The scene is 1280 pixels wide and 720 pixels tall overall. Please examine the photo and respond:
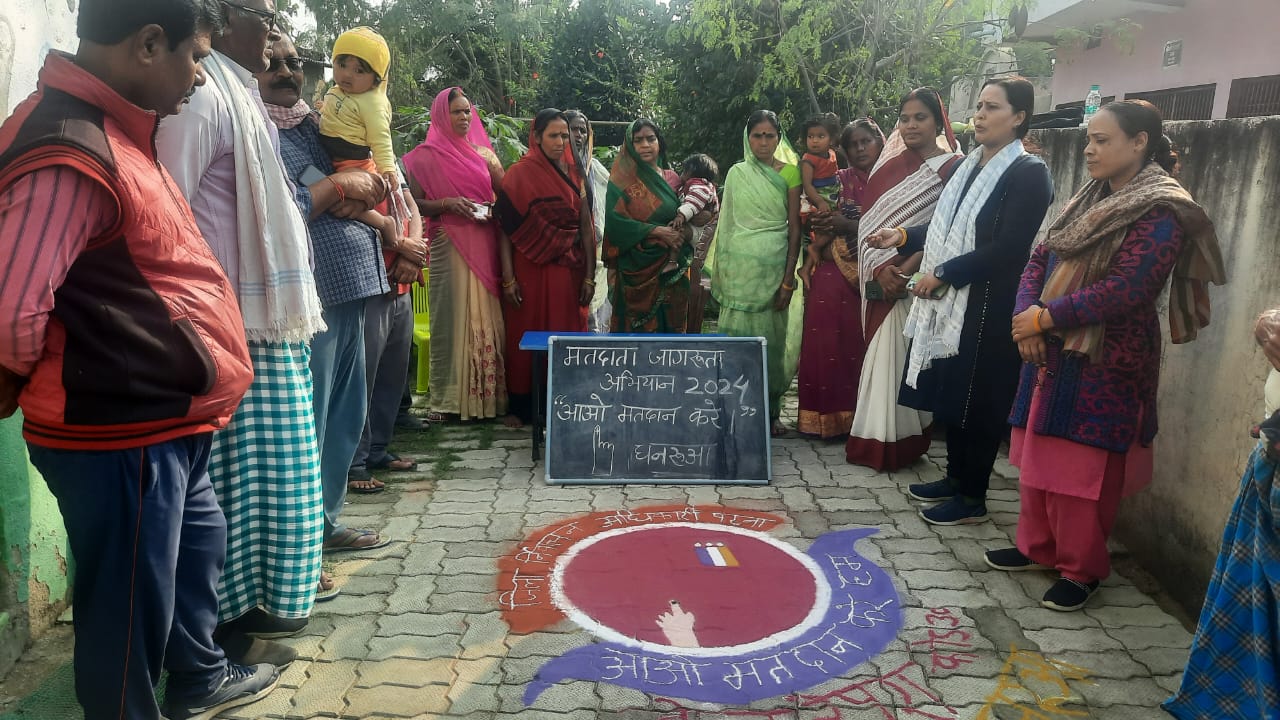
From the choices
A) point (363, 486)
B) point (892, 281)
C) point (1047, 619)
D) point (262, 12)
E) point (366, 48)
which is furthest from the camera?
point (892, 281)

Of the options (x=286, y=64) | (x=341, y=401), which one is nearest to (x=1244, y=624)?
(x=341, y=401)

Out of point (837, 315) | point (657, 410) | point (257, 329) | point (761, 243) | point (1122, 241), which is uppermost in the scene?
point (1122, 241)

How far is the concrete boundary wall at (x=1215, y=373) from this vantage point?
318 centimetres

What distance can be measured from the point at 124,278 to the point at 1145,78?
A: 13.2m

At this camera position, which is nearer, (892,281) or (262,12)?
(262,12)

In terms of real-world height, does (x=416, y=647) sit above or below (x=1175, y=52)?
below

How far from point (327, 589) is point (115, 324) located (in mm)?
1765

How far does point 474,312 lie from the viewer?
5906mm

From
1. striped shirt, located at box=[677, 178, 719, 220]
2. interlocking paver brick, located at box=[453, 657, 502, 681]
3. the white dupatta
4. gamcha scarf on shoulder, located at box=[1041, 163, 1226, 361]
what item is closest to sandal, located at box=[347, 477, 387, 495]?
interlocking paver brick, located at box=[453, 657, 502, 681]

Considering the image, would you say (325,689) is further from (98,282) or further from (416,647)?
(98,282)

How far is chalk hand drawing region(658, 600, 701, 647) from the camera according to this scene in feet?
10.2

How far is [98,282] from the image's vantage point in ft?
6.50

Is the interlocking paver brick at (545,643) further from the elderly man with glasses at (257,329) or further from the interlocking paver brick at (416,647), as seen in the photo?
the elderly man with glasses at (257,329)

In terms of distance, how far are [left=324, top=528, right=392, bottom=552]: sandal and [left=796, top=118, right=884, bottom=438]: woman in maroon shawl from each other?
9.45 feet
